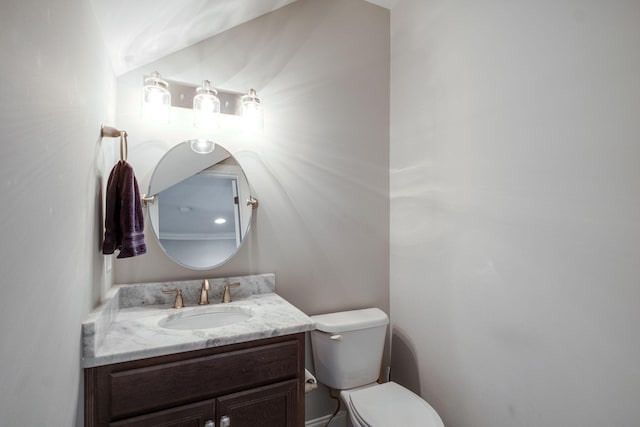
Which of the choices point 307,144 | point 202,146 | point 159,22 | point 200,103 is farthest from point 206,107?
point 307,144

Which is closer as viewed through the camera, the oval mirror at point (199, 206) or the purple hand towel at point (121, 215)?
the purple hand towel at point (121, 215)

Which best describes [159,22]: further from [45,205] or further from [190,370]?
[190,370]

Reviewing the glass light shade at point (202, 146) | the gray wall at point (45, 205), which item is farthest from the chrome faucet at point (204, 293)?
the glass light shade at point (202, 146)

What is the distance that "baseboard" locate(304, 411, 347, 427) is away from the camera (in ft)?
6.23

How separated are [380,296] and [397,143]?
0.98m

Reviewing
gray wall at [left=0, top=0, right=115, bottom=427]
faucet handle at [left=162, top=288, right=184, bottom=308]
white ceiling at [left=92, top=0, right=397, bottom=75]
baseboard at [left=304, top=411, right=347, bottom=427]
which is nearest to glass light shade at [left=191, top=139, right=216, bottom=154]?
white ceiling at [left=92, top=0, right=397, bottom=75]

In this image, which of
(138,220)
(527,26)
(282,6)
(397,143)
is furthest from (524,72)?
(138,220)

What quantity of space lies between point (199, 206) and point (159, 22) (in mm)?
803

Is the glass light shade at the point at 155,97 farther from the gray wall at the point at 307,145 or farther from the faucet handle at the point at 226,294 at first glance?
the faucet handle at the point at 226,294

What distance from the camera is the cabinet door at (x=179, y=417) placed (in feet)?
3.51

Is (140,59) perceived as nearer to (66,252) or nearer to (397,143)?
(66,252)

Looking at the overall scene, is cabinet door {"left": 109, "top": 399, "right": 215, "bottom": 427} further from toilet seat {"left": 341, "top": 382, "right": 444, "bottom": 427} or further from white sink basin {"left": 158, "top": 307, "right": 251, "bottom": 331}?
toilet seat {"left": 341, "top": 382, "right": 444, "bottom": 427}

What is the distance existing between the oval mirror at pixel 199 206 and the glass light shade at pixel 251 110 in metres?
0.20

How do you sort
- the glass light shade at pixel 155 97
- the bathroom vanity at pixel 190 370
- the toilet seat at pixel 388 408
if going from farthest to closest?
the glass light shade at pixel 155 97 → the toilet seat at pixel 388 408 → the bathroom vanity at pixel 190 370
